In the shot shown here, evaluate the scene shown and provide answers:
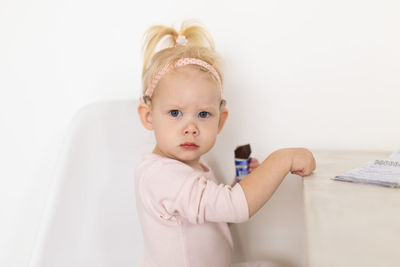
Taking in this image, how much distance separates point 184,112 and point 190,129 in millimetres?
49

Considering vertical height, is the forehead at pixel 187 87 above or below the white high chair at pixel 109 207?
above

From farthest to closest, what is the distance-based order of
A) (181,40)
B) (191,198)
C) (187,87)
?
(181,40), (187,87), (191,198)

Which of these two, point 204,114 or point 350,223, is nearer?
point 350,223

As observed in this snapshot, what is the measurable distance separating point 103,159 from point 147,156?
275mm

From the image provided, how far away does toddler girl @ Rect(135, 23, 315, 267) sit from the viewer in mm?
844

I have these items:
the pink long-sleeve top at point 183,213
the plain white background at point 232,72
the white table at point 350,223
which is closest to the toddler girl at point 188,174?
the pink long-sleeve top at point 183,213

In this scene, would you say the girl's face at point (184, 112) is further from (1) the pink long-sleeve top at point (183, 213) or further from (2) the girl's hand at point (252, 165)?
(2) the girl's hand at point (252, 165)

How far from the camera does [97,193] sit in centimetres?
116

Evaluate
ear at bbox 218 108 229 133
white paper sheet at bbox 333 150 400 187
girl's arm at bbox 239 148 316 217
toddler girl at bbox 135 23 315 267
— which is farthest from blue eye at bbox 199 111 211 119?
white paper sheet at bbox 333 150 400 187

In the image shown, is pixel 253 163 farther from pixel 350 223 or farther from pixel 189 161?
pixel 350 223

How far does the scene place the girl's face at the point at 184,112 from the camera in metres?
0.97

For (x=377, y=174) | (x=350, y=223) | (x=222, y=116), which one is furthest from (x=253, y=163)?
(x=350, y=223)

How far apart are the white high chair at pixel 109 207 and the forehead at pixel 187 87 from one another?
289mm

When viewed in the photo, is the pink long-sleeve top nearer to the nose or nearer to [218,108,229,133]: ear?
the nose
